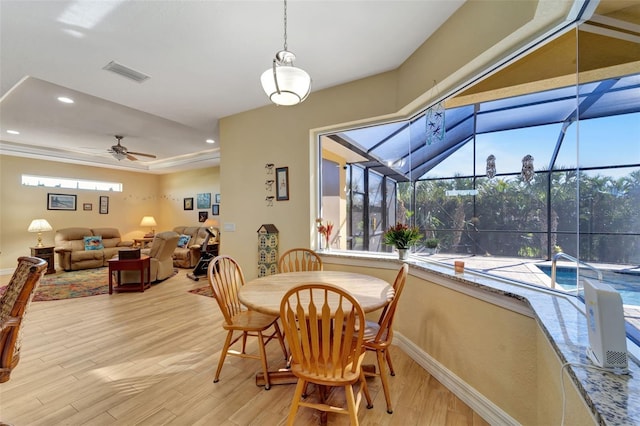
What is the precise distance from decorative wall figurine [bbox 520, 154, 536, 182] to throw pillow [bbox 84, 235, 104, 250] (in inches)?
341

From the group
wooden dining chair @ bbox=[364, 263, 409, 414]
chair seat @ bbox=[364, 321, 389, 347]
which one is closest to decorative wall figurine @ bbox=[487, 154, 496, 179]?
wooden dining chair @ bbox=[364, 263, 409, 414]

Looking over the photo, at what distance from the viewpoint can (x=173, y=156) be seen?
712cm

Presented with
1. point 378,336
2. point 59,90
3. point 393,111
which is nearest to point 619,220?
point 378,336

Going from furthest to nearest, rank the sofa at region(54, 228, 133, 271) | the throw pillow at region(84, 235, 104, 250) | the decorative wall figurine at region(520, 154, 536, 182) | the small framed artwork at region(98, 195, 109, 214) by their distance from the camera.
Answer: the small framed artwork at region(98, 195, 109, 214) → the throw pillow at region(84, 235, 104, 250) → the sofa at region(54, 228, 133, 271) → the decorative wall figurine at region(520, 154, 536, 182)

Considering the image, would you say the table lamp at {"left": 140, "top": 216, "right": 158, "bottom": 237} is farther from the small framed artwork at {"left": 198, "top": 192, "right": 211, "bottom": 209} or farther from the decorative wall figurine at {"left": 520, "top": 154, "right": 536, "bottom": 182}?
the decorative wall figurine at {"left": 520, "top": 154, "right": 536, "bottom": 182}

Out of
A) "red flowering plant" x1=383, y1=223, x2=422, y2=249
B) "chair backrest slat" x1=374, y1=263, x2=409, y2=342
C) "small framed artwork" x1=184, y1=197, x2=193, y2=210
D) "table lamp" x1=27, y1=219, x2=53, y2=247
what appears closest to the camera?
"chair backrest slat" x1=374, y1=263, x2=409, y2=342

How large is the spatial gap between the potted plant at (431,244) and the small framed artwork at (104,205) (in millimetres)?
8737

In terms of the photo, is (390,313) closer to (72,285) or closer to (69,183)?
(72,285)

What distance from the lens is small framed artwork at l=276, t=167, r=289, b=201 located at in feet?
11.1

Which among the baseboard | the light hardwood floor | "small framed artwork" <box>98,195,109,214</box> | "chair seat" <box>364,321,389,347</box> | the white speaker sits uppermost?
"small framed artwork" <box>98,195,109,214</box>

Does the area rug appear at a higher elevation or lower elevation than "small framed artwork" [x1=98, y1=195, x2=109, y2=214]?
lower

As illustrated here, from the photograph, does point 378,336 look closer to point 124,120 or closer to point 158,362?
point 158,362

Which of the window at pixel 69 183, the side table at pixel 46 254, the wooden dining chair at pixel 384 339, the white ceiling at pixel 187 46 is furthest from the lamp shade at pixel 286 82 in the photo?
the window at pixel 69 183

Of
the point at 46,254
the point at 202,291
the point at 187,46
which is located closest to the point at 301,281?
the point at 187,46
